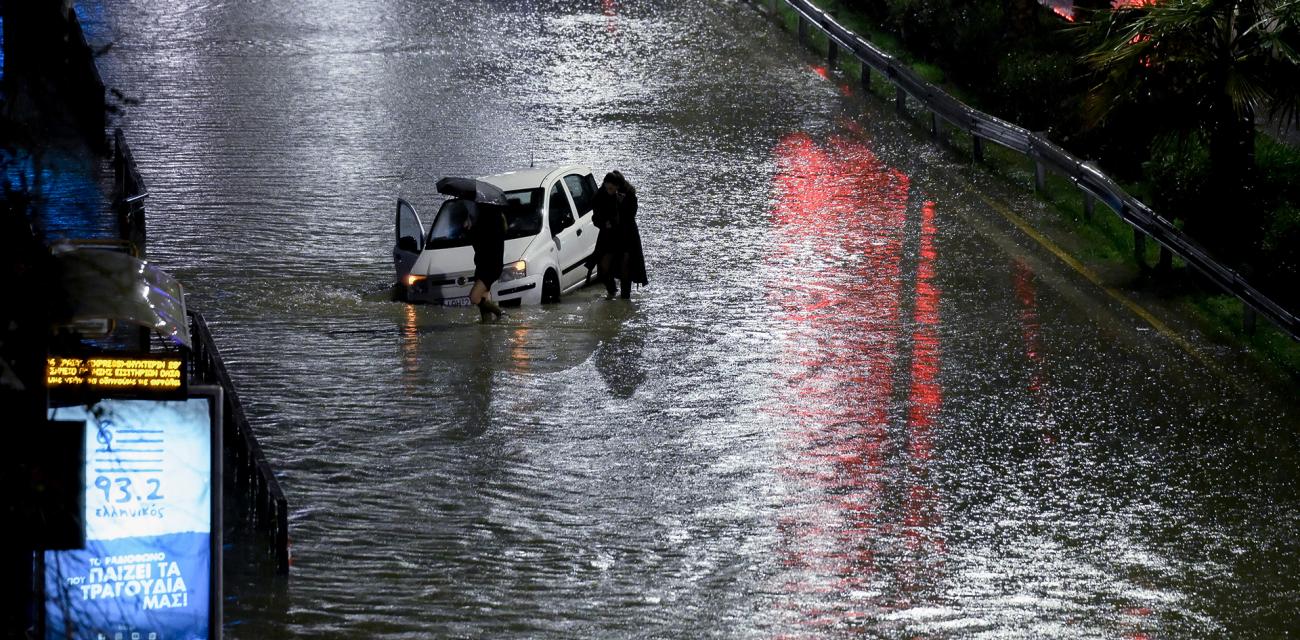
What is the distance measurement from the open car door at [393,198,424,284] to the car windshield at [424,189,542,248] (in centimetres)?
43

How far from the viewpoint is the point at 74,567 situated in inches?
305

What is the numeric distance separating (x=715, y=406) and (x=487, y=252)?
420 cm

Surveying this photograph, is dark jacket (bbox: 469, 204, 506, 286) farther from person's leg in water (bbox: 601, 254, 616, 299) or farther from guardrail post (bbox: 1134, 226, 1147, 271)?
guardrail post (bbox: 1134, 226, 1147, 271)

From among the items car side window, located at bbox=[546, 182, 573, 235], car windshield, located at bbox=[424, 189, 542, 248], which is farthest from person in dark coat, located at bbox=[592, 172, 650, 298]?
car windshield, located at bbox=[424, 189, 542, 248]

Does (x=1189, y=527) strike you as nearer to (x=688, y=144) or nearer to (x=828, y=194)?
(x=828, y=194)

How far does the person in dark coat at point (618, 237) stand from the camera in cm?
1838

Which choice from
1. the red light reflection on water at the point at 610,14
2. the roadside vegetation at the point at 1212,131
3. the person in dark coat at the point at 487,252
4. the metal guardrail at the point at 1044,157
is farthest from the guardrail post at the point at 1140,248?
the red light reflection on water at the point at 610,14

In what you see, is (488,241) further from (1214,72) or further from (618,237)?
(1214,72)

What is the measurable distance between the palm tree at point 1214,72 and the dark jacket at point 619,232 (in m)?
5.33

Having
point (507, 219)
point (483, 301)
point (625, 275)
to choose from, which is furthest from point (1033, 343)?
point (507, 219)

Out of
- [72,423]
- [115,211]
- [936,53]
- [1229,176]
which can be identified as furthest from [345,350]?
[936,53]

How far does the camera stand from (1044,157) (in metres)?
23.2

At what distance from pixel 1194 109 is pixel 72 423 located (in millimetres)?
15415

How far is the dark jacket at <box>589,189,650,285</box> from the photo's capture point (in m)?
18.4
